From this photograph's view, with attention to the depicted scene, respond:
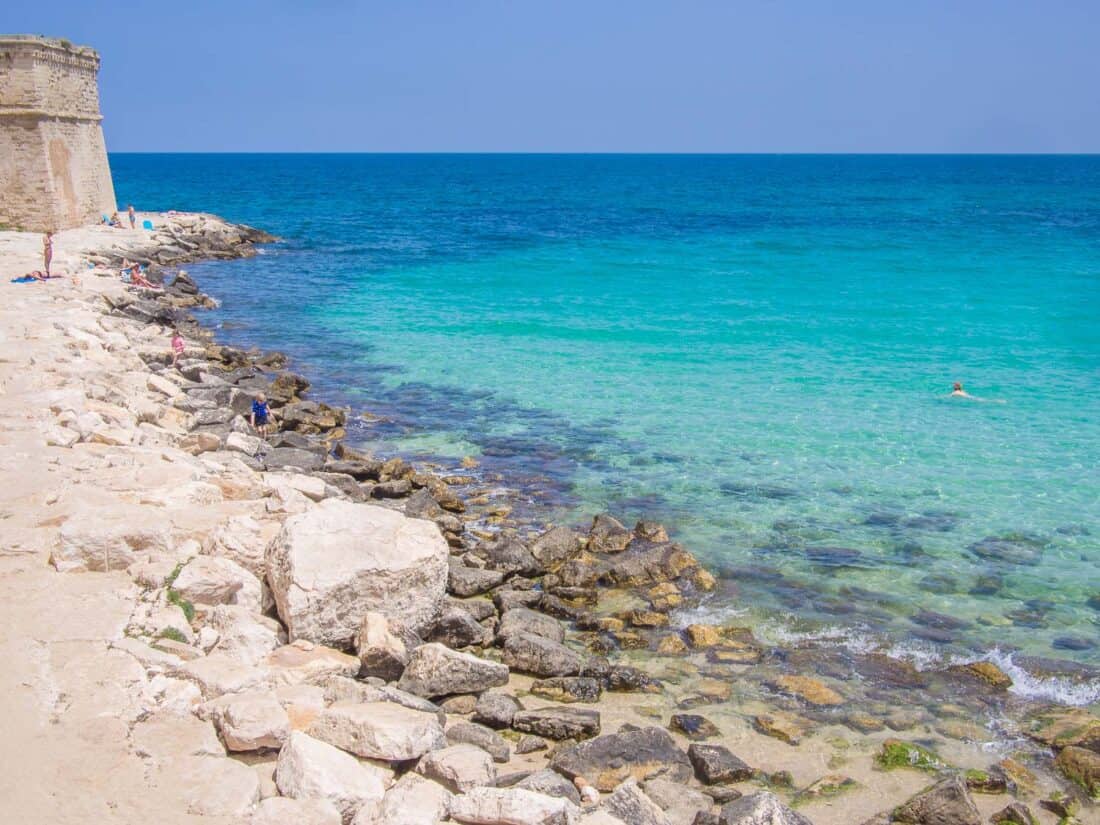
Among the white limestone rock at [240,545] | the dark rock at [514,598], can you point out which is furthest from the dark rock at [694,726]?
the white limestone rock at [240,545]

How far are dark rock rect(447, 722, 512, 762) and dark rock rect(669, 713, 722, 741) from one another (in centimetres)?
178

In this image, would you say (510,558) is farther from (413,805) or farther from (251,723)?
(413,805)

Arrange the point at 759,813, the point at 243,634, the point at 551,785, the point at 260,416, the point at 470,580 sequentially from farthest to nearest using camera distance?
the point at 260,416 < the point at 470,580 < the point at 243,634 < the point at 551,785 < the point at 759,813

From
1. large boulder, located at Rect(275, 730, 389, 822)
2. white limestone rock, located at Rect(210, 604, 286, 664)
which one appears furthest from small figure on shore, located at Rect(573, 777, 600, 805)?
white limestone rock, located at Rect(210, 604, 286, 664)

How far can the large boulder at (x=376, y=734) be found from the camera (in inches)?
283

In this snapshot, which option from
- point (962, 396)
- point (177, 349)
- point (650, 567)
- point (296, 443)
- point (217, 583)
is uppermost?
point (177, 349)

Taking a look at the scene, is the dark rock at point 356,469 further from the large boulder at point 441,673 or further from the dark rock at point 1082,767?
the dark rock at point 1082,767

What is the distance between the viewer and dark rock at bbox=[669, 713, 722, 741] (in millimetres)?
9094

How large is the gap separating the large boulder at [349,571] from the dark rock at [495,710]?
4.13ft

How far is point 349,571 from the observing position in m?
9.28

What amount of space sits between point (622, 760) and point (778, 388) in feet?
49.1

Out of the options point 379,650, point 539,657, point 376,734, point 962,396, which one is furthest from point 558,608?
point 962,396

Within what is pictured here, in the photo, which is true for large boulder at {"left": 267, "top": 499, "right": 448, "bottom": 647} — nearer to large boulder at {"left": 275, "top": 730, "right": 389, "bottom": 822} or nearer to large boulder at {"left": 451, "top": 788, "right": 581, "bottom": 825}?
large boulder at {"left": 275, "top": 730, "right": 389, "bottom": 822}

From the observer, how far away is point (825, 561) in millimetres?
13211
